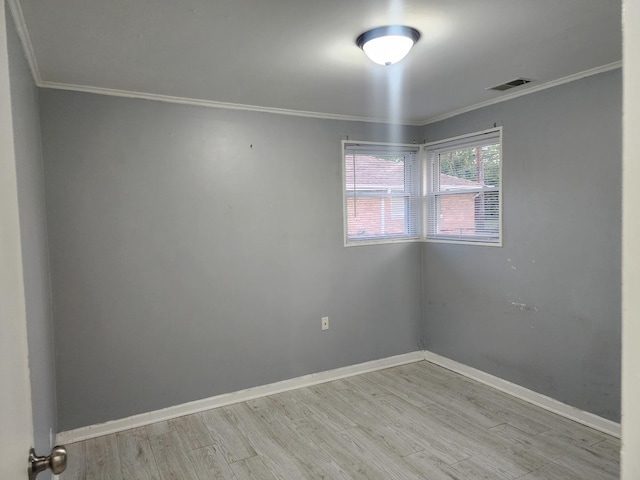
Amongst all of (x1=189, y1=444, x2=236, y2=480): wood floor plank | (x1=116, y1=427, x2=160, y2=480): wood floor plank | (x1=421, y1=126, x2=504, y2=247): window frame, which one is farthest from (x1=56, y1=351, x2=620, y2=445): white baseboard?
(x1=421, y1=126, x2=504, y2=247): window frame

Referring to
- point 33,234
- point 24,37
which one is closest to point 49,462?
point 33,234

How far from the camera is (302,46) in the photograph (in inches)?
87.4

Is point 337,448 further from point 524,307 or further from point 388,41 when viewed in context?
point 388,41

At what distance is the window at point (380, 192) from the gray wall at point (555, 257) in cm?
62

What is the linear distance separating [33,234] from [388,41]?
79.3 inches

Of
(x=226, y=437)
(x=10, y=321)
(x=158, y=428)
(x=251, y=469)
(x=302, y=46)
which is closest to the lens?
(x=10, y=321)

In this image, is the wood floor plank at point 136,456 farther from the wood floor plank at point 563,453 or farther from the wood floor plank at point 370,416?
the wood floor plank at point 563,453

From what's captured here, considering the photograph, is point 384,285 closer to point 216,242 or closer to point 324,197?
point 324,197

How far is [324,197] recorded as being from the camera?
373cm

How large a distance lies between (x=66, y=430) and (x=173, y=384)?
0.72 metres

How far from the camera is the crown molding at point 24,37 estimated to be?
1.73 m
